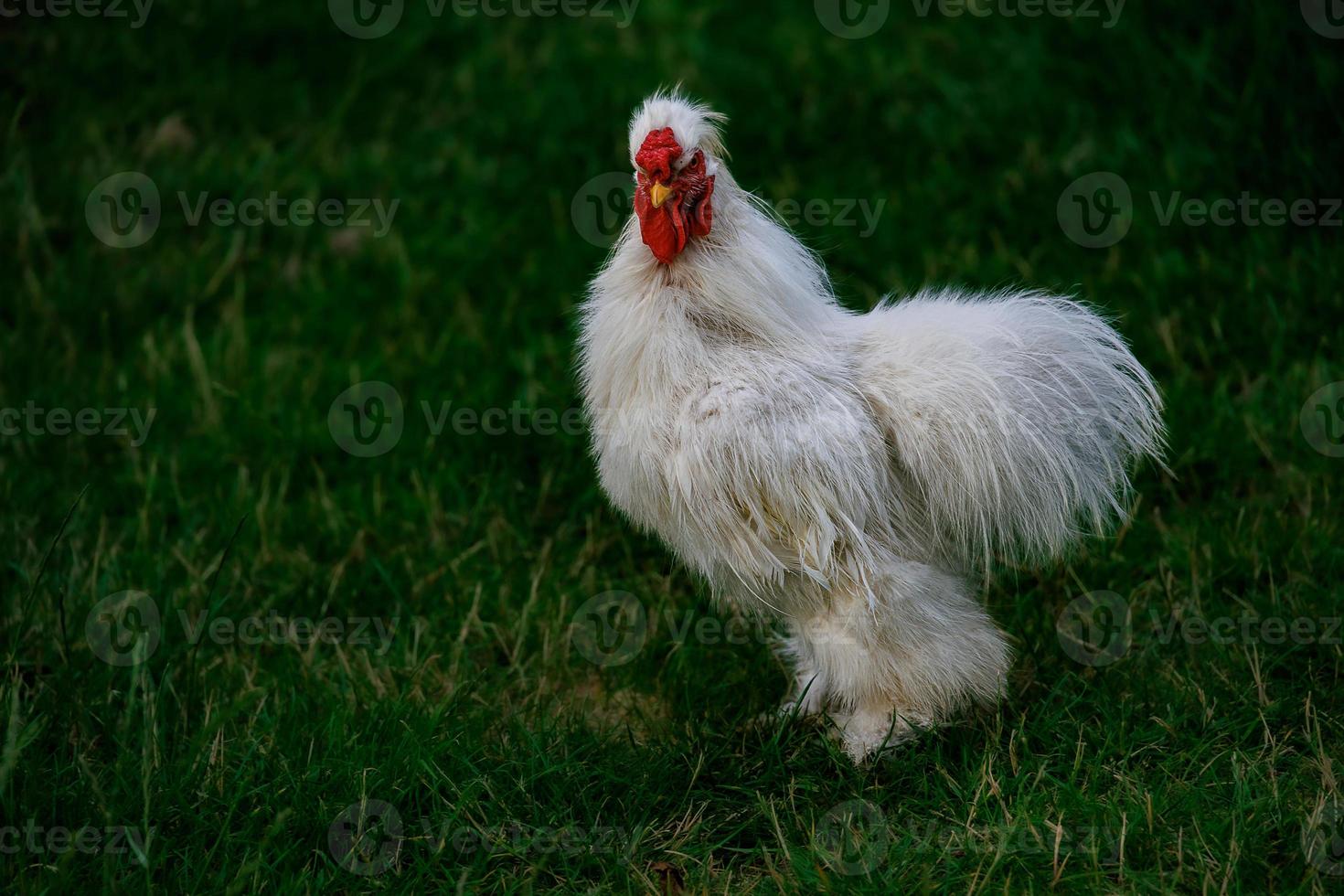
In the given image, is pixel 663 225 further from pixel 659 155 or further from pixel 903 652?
pixel 903 652

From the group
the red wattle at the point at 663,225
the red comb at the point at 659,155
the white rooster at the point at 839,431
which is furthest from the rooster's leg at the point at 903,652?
the red comb at the point at 659,155

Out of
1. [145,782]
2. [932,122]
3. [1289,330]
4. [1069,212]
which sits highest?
[932,122]

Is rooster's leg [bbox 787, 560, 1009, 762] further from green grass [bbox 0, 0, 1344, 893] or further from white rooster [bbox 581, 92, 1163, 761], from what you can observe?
green grass [bbox 0, 0, 1344, 893]

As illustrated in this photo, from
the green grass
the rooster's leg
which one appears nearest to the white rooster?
the rooster's leg

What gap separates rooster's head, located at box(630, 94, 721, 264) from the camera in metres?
3.33

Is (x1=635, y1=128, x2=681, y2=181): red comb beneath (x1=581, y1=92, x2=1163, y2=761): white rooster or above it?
above

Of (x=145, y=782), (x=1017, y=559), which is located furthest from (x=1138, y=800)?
(x=145, y=782)

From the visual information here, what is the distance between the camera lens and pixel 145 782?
3246mm

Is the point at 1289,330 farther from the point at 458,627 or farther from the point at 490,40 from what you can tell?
the point at 490,40

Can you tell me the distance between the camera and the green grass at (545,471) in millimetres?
3387

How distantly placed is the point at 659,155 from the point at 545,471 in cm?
209

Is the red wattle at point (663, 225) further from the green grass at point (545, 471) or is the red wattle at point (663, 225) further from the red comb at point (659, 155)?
the green grass at point (545, 471)

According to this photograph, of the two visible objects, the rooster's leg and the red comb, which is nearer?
the red comb

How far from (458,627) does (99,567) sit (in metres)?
1.42
